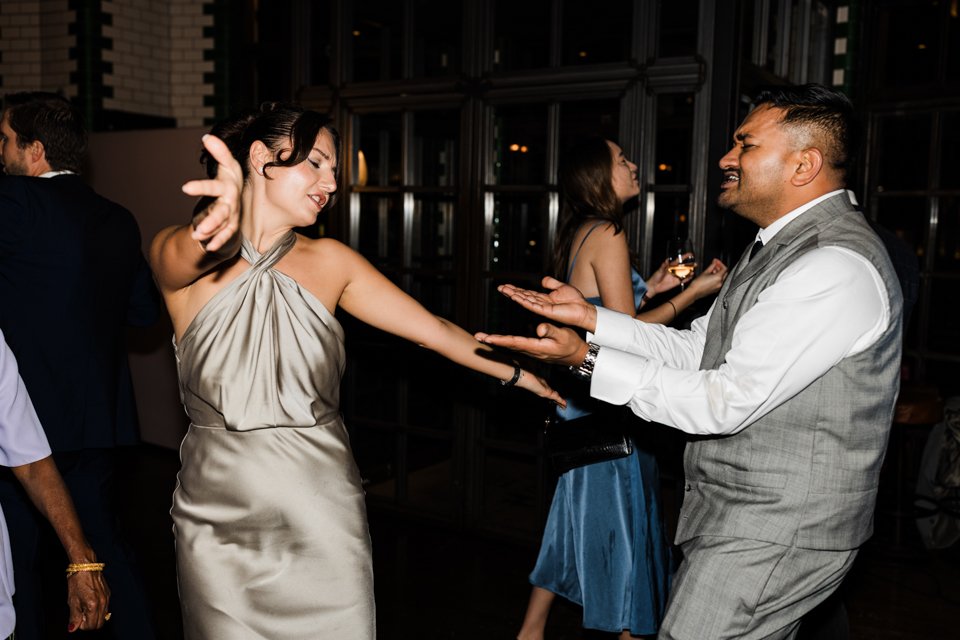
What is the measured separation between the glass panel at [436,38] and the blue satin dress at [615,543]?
1947 mm

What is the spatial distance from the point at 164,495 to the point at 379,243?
6.46 feet

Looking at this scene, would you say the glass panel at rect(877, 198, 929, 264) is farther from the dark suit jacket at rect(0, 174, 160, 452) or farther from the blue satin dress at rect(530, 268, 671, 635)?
the dark suit jacket at rect(0, 174, 160, 452)

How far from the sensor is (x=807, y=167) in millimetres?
1966

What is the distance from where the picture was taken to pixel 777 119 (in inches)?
79.3

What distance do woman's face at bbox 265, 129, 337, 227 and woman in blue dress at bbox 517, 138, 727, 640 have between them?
1286mm

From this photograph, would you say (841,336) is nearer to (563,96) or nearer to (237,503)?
(237,503)

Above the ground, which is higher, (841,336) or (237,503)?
(841,336)

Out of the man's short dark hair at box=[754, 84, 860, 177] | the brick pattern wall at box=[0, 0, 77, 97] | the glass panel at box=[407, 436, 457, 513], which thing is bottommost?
the glass panel at box=[407, 436, 457, 513]

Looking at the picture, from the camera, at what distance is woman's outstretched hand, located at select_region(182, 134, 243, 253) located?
148cm

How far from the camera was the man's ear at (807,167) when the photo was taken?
1.96 m

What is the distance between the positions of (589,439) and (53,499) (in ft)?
5.27

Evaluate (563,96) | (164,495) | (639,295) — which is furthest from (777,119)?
(164,495)

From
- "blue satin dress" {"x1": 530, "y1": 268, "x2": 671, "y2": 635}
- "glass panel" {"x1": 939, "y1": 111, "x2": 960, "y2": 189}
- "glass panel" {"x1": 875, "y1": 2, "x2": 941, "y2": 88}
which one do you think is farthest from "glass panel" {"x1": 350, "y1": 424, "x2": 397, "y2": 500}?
"glass panel" {"x1": 875, "y1": 2, "x2": 941, "y2": 88}

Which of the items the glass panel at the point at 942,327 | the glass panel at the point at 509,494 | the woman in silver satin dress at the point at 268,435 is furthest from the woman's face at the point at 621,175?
the glass panel at the point at 942,327
